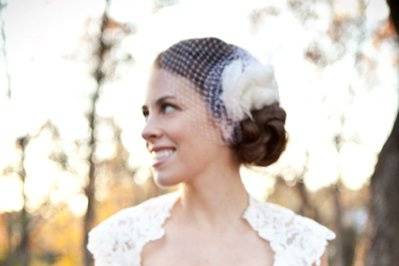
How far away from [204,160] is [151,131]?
25cm

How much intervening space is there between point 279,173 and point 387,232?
44.9 feet

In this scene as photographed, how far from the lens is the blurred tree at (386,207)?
6859 millimetres

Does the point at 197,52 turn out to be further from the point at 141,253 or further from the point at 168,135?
the point at 141,253

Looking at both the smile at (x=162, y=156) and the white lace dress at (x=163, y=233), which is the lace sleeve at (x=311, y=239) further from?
the smile at (x=162, y=156)

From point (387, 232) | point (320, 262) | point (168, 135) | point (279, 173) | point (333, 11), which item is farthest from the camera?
point (279, 173)

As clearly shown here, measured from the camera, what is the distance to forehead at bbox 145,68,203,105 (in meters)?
3.00

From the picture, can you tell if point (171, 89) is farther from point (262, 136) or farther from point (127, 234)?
point (127, 234)

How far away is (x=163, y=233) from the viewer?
3.20 metres

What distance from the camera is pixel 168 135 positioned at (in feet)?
9.64

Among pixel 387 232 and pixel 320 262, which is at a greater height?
pixel 320 262

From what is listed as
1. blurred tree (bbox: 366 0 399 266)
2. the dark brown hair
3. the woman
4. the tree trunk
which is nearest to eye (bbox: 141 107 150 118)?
the woman

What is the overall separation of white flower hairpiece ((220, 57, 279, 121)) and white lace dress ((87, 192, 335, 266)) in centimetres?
45

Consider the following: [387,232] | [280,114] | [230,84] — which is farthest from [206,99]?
[387,232]

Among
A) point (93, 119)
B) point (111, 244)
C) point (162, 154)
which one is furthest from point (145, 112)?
point (93, 119)
